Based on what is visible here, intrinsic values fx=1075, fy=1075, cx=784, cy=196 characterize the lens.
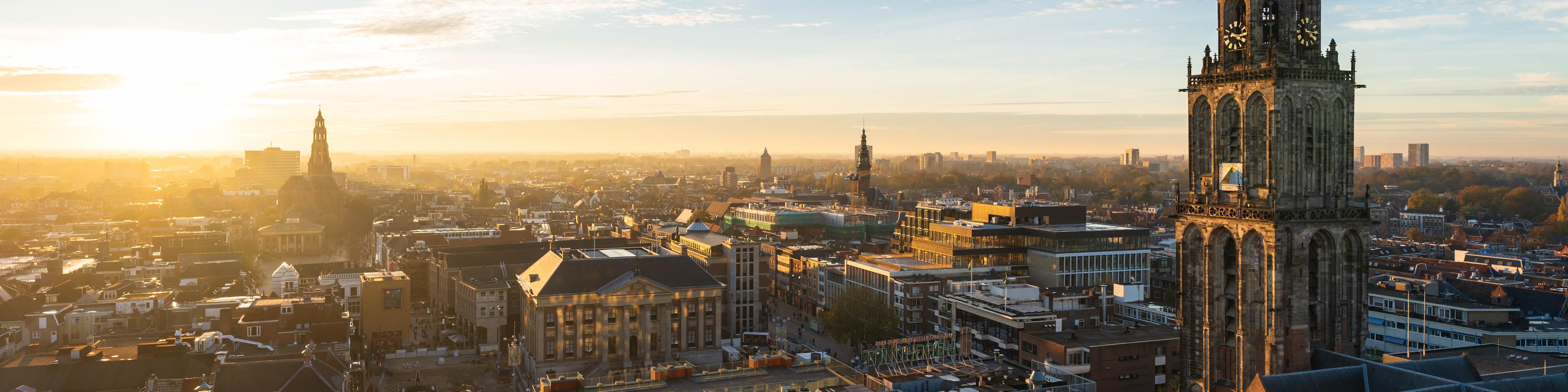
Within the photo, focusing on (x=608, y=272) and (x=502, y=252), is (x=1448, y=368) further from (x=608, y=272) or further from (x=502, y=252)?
(x=502, y=252)

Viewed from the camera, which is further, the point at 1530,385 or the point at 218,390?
the point at 218,390

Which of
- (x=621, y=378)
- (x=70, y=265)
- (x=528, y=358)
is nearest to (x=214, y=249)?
(x=70, y=265)

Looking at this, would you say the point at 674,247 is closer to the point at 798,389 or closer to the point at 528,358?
the point at 528,358

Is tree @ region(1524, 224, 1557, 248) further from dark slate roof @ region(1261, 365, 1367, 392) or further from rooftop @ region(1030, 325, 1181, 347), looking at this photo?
dark slate roof @ region(1261, 365, 1367, 392)

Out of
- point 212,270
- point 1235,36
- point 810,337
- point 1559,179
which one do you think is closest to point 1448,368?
point 1235,36

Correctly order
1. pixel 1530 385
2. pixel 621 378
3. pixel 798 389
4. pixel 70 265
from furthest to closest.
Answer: pixel 70 265 → pixel 621 378 → pixel 798 389 → pixel 1530 385

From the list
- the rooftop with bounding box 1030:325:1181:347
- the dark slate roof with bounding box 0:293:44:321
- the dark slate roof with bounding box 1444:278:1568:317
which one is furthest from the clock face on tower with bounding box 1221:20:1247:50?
the dark slate roof with bounding box 0:293:44:321
